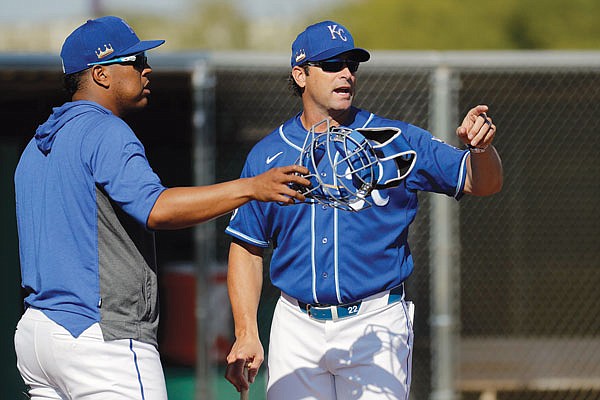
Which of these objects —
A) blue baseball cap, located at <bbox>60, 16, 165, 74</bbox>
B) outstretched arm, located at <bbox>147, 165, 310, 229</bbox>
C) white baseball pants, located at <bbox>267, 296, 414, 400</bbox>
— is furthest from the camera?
white baseball pants, located at <bbox>267, 296, 414, 400</bbox>

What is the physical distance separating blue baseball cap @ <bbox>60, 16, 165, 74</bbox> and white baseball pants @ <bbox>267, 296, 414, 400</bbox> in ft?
3.88

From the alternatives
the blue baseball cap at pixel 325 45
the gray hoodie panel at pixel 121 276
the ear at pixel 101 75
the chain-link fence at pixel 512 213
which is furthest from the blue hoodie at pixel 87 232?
the chain-link fence at pixel 512 213

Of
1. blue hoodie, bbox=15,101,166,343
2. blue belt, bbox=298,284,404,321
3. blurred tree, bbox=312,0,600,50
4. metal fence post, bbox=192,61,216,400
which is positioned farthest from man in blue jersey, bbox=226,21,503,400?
blurred tree, bbox=312,0,600,50

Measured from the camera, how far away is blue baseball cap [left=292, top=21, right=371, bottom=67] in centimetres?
367

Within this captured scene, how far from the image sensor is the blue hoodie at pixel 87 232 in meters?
2.94

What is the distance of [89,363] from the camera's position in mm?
2949

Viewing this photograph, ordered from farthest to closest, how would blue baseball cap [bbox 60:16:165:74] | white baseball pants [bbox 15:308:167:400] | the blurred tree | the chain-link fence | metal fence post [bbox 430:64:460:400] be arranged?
the blurred tree, the chain-link fence, metal fence post [bbox 430:64:460:400], blue baseball cap [bbox 60:16:165:74], white baseball pants [bbox 15:308:167:400]

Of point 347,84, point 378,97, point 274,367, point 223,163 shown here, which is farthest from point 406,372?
point 223,163

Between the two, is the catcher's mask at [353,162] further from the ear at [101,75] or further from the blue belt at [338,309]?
the ear at [101,75]

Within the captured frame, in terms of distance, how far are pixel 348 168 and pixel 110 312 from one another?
3.31 ft

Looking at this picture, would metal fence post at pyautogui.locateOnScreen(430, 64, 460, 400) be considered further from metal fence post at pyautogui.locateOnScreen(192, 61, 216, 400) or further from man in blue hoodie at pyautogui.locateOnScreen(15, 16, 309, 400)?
man in blue hoodie at pyautogui.locateOnScreen(15, 16, 309, 400)

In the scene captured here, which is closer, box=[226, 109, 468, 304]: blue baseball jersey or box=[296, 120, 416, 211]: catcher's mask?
box=[296, 120, 416, 211]: catcher's mask

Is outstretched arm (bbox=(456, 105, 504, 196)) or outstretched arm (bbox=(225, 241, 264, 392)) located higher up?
outstretched arm (bbox=(456, 105, 504, 196))

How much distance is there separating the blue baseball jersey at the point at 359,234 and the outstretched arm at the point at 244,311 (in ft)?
0.51
